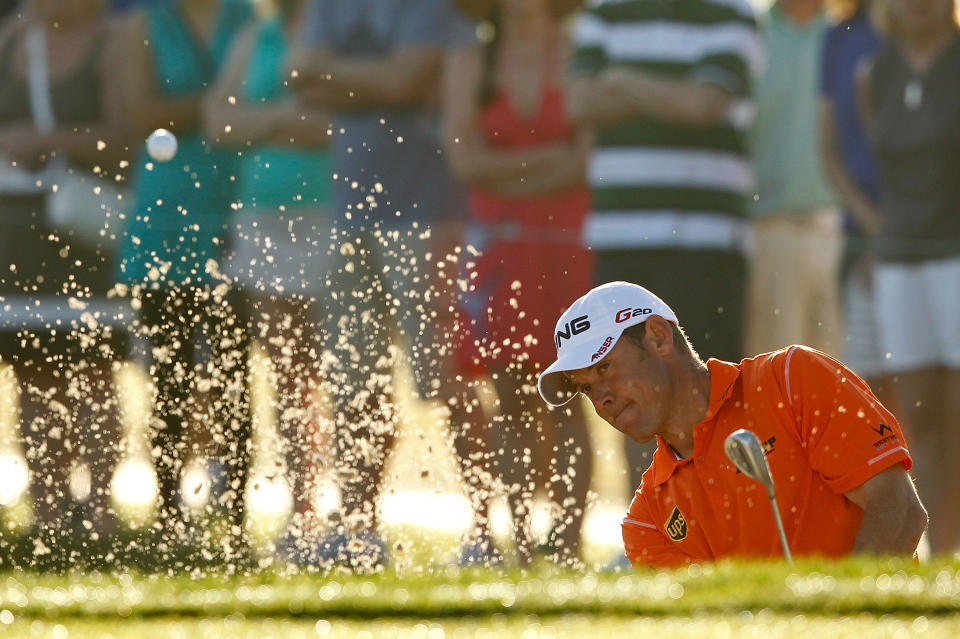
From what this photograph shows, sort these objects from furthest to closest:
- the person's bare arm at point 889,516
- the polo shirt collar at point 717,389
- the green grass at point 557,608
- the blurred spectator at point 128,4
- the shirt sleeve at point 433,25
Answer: the blurred spectator at point 128,4 < the shirt sleeve at point 433,25 < the polo shirt collar at point 717,389 < the person's bare arm at point 889,516 < the green grass at point 557,608

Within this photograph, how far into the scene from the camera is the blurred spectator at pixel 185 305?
6.49 m

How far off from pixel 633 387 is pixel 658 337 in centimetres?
15

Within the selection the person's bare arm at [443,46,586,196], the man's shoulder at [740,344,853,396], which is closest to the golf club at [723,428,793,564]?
the man's shoulder at [740,344,853,396]

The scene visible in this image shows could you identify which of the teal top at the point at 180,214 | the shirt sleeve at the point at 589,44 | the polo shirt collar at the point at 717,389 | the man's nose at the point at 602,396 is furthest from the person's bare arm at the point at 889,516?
the teal top at the point at 180,214

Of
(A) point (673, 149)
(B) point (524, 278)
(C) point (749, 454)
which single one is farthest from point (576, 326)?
(A) point (673, 149)

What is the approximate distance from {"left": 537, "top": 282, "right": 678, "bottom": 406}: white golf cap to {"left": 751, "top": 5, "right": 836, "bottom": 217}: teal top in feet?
8.93

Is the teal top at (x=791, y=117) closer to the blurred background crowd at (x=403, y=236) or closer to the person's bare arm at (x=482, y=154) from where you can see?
the blurred background crowd at (x=403, y=236)

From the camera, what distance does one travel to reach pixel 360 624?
3027mm

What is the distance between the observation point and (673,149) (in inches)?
253

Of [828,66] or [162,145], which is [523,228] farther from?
[828,66]

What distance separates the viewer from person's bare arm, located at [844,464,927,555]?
393 centimetres

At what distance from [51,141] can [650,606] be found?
14.9ft

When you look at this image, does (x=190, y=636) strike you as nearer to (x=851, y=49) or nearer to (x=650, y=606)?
(x=650, y=606)

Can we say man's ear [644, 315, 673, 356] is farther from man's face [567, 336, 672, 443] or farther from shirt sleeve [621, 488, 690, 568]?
shirt sleeve [621, 488, 690, 568]
